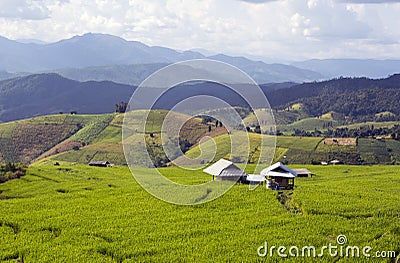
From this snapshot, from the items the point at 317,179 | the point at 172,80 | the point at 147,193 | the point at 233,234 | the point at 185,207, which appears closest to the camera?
the point at 233,234

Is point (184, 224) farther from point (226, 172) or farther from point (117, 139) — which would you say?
point (117, 139)

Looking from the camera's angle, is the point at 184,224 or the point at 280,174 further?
the point at 280,174

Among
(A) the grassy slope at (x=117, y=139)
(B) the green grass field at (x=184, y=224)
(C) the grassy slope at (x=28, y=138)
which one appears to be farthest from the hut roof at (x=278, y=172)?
(C) the grassy slope at (x=28, y=138)

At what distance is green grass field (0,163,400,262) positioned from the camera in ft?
91.2

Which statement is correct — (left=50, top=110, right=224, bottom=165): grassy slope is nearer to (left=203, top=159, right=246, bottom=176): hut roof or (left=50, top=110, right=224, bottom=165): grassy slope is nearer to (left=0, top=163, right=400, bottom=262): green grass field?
(left=203, top=159, right=246, bottom=176): hut roof

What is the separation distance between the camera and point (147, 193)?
151ft

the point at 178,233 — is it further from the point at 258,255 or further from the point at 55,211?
the point at 55,211

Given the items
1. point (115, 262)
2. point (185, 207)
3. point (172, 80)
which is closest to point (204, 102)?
point (172, 80)

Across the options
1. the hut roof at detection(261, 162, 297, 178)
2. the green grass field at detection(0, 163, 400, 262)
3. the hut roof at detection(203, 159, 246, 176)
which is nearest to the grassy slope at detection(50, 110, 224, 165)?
the hut roof at detection(203, 159, 246, 176)

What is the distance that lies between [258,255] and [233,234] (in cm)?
392

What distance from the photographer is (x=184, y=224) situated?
33406 millimetres

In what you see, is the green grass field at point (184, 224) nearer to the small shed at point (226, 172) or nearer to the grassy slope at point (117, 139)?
the small shed at point (226, 172)

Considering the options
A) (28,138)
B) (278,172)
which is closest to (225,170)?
(278,172)

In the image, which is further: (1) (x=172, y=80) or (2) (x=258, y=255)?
(1) (x=172, y=80)
